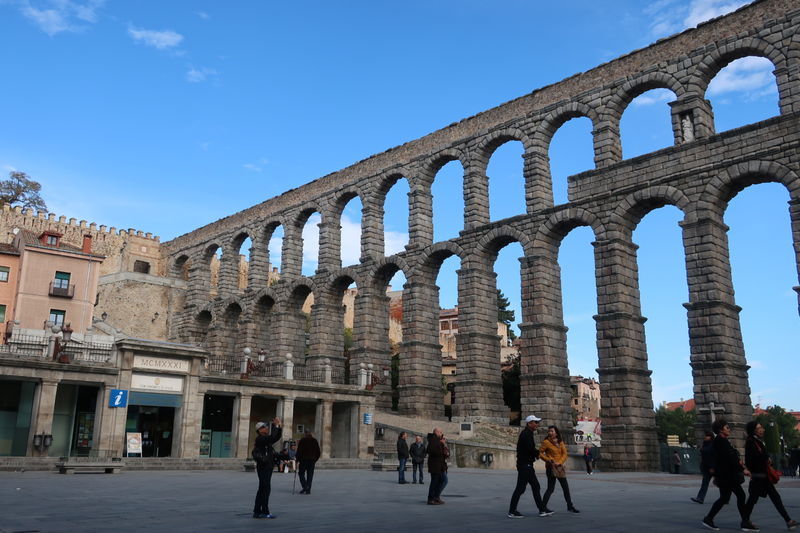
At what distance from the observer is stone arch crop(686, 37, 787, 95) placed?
29.7m

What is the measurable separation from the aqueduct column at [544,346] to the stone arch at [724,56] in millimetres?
10495

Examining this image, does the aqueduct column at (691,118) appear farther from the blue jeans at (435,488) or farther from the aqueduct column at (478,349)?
the blue jeans at (435,488)

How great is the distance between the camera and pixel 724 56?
30953 millimetres

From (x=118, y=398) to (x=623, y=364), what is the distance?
20.3 m

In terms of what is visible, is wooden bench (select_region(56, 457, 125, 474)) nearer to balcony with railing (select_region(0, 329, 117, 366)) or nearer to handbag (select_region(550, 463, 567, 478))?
balcony with railing (select_region(0, 329, 117, 366))

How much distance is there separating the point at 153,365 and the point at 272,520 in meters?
17.2

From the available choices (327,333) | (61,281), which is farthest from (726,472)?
(61,281)

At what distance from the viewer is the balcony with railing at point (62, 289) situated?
42641 millimetres

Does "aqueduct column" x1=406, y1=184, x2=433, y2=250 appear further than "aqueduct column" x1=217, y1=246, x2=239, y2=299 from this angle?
No

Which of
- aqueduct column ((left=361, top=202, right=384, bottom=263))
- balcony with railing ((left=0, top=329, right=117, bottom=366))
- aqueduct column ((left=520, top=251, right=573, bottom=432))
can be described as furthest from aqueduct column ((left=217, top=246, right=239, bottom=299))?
aqueduct column ((left=520, top=251, right=573, bottom=432))

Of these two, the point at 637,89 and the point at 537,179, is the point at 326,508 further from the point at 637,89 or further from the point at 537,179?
the point at 637,89

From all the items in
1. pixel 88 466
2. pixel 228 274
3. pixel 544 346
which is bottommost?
pixel 88 466

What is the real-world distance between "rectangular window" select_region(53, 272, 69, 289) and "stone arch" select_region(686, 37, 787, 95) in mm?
36691

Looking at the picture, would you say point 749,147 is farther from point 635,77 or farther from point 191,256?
point 191,256
